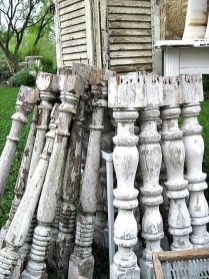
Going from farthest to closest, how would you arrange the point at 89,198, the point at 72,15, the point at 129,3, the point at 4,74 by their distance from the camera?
1. the point at 4,74
2. the point at 72,15
3. the point at 129,3
4. the point at 89,198

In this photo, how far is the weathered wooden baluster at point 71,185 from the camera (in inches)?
76.1

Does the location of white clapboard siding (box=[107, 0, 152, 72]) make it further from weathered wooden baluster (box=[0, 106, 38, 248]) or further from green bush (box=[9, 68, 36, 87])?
green bush (box=[9, 68, 36, 87])

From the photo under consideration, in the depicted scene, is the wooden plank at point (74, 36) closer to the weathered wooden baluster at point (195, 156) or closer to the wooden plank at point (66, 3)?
the wooden plank at point (66, 3)

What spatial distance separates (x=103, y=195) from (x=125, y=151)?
1.78ft

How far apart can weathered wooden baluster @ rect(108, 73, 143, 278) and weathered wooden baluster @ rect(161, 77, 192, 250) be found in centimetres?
16

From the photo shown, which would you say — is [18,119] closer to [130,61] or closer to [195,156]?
[195,156]

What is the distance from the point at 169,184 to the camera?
6.19 feet

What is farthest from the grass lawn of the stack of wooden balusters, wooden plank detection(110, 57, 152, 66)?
wooden plank detection(110, 57, 152, 66)

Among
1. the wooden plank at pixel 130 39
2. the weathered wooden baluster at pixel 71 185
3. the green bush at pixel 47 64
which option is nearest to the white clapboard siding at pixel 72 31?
the wooden plank at pixel 130 39

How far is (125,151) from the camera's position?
1.72m

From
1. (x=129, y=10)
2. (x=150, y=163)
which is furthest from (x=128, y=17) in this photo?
(x=150, y=163)

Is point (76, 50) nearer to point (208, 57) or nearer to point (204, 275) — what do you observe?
point (208, 57)

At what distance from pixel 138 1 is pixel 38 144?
14.4 ft

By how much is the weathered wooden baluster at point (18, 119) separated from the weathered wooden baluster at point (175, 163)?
1.89ft
